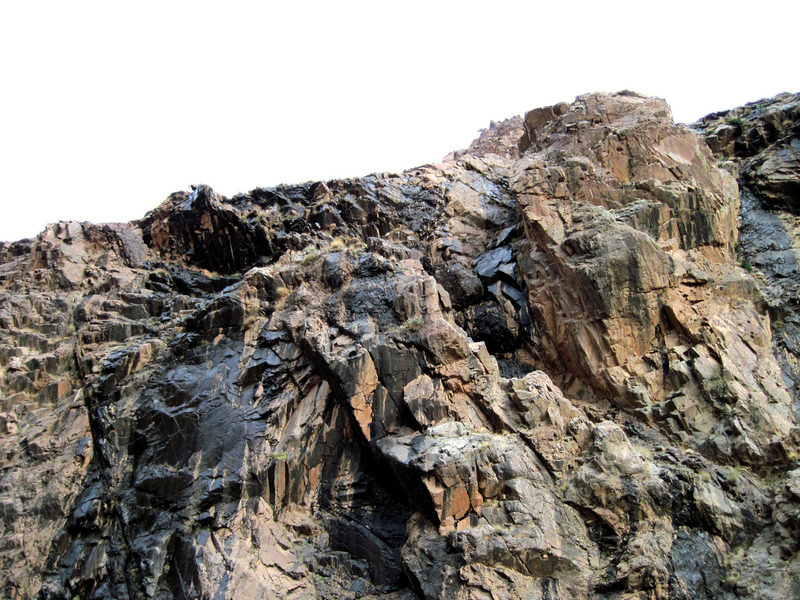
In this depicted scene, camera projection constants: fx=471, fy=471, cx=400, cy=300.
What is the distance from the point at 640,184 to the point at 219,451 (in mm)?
19458

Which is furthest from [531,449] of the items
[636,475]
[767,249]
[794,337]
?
[767,249]

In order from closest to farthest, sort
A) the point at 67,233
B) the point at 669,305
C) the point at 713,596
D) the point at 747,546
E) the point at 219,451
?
the point at 713,596, the point at 747,546, the point at 219,451, the point at 669,305, the point at 67,233

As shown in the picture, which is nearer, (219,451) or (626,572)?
(626,572)

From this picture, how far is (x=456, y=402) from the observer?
15.1 meters

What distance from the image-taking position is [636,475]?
13.1 m

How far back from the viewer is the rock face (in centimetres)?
1266

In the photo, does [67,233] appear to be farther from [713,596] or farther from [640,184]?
[713,596]

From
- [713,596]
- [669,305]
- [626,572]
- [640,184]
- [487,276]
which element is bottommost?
[713,596]

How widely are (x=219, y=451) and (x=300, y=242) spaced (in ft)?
41.1

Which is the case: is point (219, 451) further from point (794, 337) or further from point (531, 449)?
point (794, 337)

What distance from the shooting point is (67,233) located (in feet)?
81.1

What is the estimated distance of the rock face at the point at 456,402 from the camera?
41.5ft

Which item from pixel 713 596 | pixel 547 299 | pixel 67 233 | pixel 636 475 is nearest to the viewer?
pixel 713 596

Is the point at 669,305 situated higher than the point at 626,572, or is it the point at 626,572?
the point at 669,305
